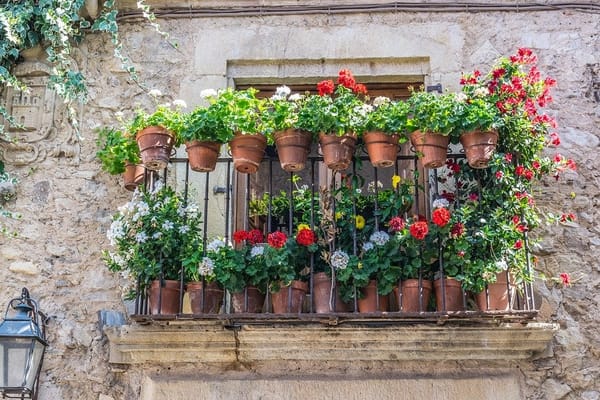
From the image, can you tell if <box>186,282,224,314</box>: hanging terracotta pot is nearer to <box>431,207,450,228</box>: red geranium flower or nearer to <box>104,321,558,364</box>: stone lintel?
<box>104,321,558,364</box>: stone lintel

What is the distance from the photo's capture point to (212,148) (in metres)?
4.45

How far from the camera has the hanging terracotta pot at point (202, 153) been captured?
175 inches

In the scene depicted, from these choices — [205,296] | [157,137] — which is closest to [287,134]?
[157,137]

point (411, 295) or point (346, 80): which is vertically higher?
point (346, 80)

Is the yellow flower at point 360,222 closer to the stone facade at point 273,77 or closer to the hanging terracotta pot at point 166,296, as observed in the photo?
the stone facade at point 273,77

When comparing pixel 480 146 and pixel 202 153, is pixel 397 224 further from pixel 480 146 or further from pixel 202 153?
pixel 202 153

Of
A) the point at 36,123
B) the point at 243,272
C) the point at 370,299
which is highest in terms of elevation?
the point at 36,123

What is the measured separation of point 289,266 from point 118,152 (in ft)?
3.72

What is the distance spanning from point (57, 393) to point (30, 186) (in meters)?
1.15

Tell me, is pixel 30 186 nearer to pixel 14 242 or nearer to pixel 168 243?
pixel 14 242

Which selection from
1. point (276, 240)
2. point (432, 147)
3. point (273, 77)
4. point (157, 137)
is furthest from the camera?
point (273, 77)

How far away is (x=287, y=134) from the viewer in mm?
4398

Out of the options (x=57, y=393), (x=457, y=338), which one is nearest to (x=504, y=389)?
(x=457, y=338)

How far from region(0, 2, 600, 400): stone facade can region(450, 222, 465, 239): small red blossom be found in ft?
2.10
